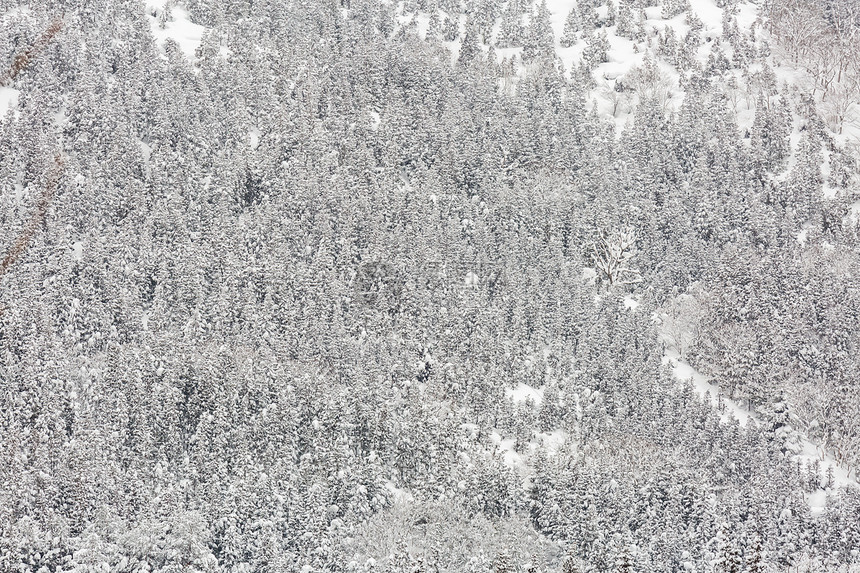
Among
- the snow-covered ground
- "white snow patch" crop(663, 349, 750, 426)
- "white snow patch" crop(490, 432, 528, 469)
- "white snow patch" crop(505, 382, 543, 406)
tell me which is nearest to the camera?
"white snow patch" crop(490, 432, 528, 469)

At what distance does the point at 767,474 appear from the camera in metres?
87.0

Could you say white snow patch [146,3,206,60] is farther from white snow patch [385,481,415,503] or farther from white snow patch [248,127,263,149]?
white snow patch [385,481,415,503]

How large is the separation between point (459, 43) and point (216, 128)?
144ft

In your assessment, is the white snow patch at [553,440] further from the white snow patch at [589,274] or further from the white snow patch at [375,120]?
the white snow patch at [375,120]

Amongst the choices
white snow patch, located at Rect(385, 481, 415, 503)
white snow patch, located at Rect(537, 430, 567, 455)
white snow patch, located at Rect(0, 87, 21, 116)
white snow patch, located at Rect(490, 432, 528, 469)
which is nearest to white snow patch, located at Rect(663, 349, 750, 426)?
white snow patch, located at Rect(537, 430, 567, 455)

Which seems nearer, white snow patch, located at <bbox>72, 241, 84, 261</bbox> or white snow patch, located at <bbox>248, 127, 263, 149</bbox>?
white snow patch, located at <bbox>72, 241, 84, 261</bbox>

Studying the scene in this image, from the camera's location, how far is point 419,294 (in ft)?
325

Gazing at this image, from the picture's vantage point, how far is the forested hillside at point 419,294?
78.8m

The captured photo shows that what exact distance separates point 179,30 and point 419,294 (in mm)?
60266

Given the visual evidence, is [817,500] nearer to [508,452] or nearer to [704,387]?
[704,387]

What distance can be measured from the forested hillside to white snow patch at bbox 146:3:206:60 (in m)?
0.51

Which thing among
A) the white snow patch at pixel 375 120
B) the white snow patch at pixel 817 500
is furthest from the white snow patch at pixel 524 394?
the white snow patch at pixel 375 120

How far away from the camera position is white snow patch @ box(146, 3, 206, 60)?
135750mm

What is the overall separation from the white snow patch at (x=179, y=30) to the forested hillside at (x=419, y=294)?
20.2 inches
